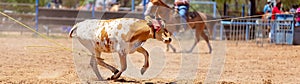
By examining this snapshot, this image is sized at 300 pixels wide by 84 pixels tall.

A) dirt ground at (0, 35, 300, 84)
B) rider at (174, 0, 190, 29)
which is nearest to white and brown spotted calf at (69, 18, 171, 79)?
dirt ground at (0, 35, 300, 84)

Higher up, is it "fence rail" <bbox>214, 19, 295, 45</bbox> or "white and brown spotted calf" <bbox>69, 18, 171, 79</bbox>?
"white and brown spotted calf" <bbox>69, 18, 171, 79</bbox>

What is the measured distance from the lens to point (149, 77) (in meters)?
9.01

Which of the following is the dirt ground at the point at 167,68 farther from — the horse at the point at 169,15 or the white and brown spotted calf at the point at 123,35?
the horse at the point at 169,15

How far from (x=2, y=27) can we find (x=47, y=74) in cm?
1442

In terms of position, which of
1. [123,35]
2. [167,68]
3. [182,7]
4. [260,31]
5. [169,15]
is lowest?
[260,31]

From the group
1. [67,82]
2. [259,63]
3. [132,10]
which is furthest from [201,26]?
[67,82]

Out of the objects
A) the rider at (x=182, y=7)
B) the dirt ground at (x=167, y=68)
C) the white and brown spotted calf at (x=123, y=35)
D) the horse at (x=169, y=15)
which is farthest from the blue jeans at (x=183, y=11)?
the white and brown spotted calf at (x=123, y=35)

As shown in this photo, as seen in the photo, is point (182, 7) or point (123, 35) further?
point (182, 7)

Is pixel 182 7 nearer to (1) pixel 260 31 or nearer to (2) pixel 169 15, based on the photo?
(2) pixel 169 15

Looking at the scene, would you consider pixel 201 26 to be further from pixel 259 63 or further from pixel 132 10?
pixel 132 10

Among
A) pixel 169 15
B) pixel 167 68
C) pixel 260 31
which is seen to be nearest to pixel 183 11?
pixel 169 15

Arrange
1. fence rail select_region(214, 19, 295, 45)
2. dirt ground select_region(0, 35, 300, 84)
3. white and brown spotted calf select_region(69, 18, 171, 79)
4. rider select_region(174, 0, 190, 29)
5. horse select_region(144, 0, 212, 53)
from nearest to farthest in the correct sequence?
white and brown spotted calf select_region(69, 18, 171, 79) → dirt ground select_region(0, 35, 300, 84) → horse select_region(144, 0, 212, 53) → rider select_region(174, 0, 190, 29) → fence rail select_region(214, 19, 295, 45)

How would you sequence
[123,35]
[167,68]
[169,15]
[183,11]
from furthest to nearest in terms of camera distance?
[183,11] → [169,15] → [167,68] → [123,35]

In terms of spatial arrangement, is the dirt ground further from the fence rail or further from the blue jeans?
the fence rail
